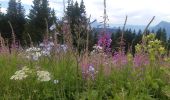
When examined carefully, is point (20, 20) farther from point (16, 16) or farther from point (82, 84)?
point (82, 84)

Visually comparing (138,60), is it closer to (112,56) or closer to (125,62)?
(125,62)

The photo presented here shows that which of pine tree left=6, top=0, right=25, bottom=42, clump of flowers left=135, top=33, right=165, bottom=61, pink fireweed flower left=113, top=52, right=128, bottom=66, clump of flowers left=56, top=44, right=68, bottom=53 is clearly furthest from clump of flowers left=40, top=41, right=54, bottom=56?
pine tree left=6, top=0, right=25, bottom=42

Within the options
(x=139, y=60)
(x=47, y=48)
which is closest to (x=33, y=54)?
(x=47, y=48)

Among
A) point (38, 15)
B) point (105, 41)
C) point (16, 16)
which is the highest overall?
point (16, 16)

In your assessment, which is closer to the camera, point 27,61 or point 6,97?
point 6,97

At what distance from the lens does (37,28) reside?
3083 inches

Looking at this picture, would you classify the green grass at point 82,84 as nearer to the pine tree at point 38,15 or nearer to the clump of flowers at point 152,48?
the clump of flowers at point 152,48

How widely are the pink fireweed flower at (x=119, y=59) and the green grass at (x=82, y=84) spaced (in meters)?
0.19

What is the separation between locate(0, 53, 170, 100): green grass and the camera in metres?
5.22

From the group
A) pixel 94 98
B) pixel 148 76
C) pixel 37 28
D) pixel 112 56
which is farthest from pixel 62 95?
pixel 37 28

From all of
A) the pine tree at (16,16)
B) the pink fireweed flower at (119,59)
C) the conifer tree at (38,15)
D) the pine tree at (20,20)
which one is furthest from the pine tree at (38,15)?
the pink fireweed flower at (119,59)

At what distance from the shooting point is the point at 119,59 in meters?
6.51

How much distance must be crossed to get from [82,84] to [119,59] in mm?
1096

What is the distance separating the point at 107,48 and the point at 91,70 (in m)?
0.59
